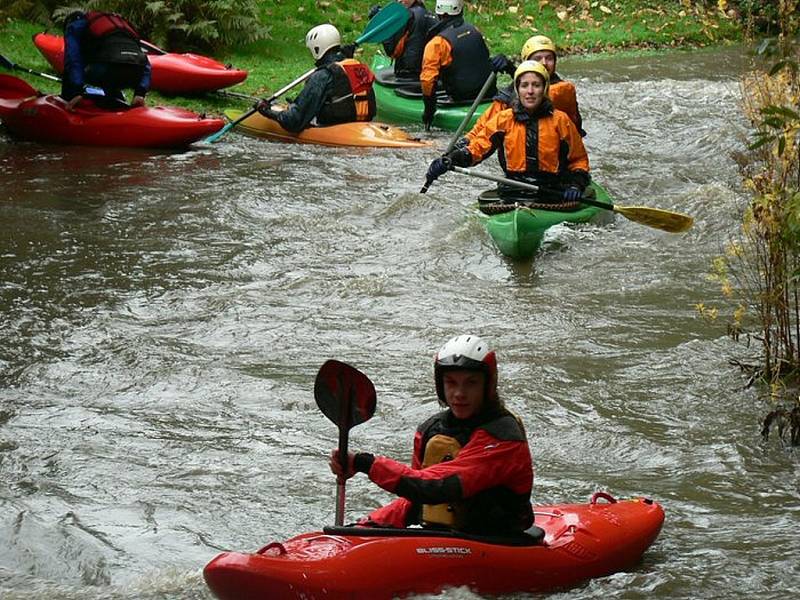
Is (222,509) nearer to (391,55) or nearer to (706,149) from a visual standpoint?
(706,149)

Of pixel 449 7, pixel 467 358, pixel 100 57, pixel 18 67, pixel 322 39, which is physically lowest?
pixel 467 358

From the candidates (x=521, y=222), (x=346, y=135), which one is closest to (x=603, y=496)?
(x=521, y=222)

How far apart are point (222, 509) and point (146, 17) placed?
11.5 m

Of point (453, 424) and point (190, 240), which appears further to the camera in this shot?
point (190, 240)

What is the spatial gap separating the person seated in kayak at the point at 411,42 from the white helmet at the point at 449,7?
0.57 m

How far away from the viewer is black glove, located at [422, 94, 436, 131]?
1437cm

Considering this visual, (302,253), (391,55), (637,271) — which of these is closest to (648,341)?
(637,271)

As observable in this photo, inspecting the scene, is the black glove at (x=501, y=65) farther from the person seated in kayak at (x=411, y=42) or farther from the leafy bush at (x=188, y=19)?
the leafy bush at (x=188, y=19)

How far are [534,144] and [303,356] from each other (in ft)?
9.63

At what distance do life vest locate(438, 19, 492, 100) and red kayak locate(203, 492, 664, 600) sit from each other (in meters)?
9.61

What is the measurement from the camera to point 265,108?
13.7m

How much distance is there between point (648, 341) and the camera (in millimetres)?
8109

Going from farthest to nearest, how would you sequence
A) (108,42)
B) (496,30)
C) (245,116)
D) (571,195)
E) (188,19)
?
(496,30), (188,19), (245,116), (108,42), (571,195)

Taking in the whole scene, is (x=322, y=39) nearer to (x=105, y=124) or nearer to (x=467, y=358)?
(x=105, y=124)
